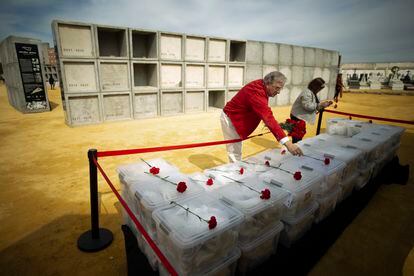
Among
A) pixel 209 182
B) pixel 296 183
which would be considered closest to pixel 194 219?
pixel 209 182

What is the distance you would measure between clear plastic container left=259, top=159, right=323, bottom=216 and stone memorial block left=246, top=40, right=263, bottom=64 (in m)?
Answer: 10.5

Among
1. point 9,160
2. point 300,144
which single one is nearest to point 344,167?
point 300,144

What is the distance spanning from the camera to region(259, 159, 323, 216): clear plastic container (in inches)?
80.8

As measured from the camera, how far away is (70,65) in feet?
25.3

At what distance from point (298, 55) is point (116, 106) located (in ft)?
36.9

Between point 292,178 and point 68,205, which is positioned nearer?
→ point 292,178

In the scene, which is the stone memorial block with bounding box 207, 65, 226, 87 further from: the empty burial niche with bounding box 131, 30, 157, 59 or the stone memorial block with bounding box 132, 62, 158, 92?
the empty burial niche with bounding box 131, 30, 157, 59

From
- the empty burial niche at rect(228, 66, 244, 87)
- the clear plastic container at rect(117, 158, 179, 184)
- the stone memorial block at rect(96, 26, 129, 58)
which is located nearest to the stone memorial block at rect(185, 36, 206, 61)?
the empty burial niche at rect(228, 66, 244, 87)

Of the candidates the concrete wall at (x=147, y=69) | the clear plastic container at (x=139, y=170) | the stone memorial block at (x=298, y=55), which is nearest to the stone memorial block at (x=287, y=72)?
the concrete wall at (x=147, y=69)

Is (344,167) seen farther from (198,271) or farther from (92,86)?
(92,86)

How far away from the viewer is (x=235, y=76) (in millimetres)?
11742

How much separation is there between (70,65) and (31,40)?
4.83 meters

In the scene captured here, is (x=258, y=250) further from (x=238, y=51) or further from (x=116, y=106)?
(x=238, y=51)

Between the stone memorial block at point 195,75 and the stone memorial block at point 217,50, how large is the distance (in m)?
0.67
